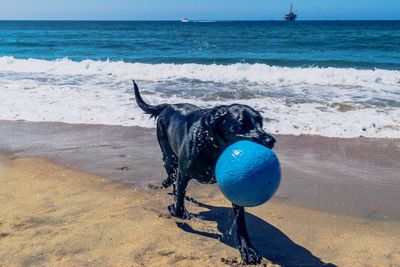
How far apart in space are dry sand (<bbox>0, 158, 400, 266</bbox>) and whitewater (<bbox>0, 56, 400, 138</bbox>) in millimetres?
3713

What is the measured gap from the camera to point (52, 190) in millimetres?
5629

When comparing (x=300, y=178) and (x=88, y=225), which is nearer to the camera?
(x=88, y=225)

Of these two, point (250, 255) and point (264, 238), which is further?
point (264, 238)

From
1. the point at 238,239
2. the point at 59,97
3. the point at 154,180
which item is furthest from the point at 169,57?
the point at 238,239

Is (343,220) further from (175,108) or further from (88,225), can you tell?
(88,225)

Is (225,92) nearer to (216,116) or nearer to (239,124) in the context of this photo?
(216,116)

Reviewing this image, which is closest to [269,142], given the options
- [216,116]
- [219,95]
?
[216,116]

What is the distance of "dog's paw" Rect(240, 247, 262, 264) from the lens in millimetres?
3910

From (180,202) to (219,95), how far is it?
814cm

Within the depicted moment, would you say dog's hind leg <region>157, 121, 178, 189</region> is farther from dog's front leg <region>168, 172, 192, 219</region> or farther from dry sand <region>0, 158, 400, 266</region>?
dog's front leg <region>168, 172, 192, 219</region>

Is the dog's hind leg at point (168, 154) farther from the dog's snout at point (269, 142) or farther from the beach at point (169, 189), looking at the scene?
the dog's snout at point (269, 142)

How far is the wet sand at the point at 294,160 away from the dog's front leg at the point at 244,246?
1.44 meters

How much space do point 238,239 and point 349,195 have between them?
2.08m

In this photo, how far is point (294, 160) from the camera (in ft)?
22.9
